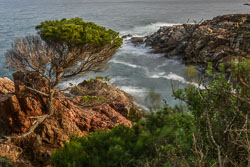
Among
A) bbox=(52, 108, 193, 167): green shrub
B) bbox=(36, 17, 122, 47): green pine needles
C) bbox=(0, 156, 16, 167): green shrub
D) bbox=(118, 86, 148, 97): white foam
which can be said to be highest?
bbox=(36, 17, 122, 47): green pine needles

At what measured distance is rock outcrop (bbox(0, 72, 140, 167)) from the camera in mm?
10062

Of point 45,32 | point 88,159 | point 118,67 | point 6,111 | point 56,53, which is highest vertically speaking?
point 45,32

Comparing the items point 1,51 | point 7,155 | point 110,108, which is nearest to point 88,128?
point 110,108

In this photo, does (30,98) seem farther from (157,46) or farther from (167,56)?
(157,46)

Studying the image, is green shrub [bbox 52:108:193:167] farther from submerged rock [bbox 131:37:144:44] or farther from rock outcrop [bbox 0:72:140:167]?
submerged rock [bbox 131:37:144:44]

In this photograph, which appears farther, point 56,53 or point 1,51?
point 1,51

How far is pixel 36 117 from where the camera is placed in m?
11.1

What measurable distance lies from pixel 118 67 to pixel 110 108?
13.2m

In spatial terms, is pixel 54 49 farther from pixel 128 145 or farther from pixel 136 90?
pixel 136 90

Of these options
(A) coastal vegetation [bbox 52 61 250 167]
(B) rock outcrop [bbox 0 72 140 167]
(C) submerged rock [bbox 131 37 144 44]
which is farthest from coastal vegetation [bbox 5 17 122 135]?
(C) submerged rock [bbox 131 37 144 44]

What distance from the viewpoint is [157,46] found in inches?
1367

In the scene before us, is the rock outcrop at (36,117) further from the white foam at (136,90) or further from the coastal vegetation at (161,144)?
the white foam at (136,90)

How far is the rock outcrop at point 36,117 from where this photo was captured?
33.0 ft

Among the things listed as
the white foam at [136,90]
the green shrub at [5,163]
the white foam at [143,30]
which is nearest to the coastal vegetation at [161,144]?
the green shrub at [5,163]
